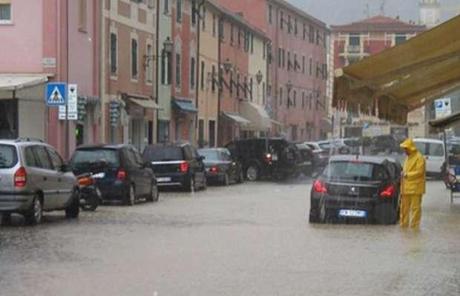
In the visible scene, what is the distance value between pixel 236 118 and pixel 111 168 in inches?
1442

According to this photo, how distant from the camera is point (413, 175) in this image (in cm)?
2178

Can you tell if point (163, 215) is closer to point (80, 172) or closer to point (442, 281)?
point (80, 172)

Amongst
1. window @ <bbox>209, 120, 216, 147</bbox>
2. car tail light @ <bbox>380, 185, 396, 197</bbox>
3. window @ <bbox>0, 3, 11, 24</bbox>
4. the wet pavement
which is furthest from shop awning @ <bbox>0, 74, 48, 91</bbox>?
window @ <bbox>209, 120, 216, 147</bbox>

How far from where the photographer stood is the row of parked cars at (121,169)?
20.1 meters

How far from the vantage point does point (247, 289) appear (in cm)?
1228

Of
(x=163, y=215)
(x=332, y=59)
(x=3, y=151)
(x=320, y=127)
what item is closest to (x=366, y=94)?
(x=3, y=151)

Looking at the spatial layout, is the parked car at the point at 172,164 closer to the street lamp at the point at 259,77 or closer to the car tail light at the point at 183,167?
the car tail light at the point at 183,167

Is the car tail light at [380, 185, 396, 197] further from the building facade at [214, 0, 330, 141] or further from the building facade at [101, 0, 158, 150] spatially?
the building facade at [214, 0, 330, 141]

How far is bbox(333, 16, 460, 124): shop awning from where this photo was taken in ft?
37.9

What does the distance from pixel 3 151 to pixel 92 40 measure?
19407mm

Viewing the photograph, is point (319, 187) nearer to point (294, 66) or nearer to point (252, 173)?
point (252, 173)

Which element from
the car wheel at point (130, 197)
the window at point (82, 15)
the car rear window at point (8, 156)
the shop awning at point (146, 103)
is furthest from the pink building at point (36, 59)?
the car rear window at point (8, 156)

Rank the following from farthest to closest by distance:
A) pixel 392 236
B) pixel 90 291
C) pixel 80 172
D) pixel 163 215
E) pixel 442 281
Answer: pixel 80 172 → pixel 163 215 → pixel 392 236 → pixel 442 281 → pixel 90 291

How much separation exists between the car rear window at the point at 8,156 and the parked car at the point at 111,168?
21.1 feet
